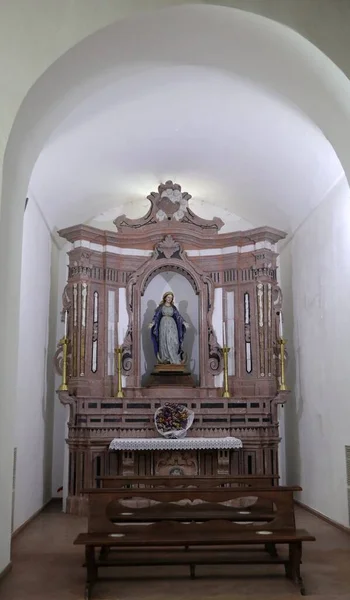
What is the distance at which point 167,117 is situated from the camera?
24.9 ft

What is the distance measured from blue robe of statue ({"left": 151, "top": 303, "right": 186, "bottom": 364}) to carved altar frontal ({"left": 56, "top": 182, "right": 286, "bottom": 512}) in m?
0.21

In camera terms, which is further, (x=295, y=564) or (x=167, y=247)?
(x=167, y=247)

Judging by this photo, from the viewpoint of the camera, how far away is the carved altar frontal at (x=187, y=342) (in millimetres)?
8414

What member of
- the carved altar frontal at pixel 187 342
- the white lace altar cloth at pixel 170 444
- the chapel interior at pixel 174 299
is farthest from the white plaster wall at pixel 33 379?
the white lace altar cloth at pixel 170 444

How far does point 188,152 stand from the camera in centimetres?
856

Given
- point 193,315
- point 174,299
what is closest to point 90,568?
point 193,315

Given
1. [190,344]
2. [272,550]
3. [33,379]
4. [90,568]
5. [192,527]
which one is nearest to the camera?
[90,568]

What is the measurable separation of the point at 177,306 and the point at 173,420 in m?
1.91

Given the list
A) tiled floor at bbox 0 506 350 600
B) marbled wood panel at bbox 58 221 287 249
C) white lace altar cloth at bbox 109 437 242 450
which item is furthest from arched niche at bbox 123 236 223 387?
tiled floor at bbox 0 506 350 600

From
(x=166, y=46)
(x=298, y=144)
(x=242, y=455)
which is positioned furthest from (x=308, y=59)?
(x=242, y=455)

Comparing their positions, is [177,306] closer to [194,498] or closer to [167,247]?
[167,247]

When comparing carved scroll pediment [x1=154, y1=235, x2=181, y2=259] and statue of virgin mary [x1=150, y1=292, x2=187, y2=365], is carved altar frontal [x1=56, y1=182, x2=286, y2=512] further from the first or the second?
statue of virgin mary [x1=150, y1=292, x2=187, y2=365]

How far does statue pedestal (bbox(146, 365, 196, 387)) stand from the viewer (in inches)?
354

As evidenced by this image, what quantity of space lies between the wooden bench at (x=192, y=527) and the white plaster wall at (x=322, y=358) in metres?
2.20
